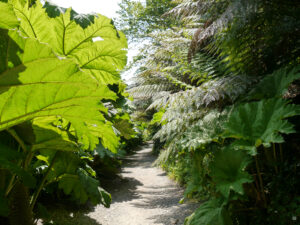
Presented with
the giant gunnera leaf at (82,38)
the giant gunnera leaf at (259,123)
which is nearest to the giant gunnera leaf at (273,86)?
the giant gunnera leaf at (259,123)

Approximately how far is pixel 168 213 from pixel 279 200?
140 centimetres

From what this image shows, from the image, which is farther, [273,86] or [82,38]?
[273,86]

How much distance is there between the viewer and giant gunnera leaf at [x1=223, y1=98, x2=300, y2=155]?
1.39 m

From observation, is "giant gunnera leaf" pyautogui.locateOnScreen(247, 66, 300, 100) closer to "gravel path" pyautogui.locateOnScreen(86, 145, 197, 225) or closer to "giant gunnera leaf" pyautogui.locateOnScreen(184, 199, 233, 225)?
"giant gunnera leaf" pyautogui.locateOnScreen(184, 199, 233, 225)

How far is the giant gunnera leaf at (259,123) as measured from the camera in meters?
1.39

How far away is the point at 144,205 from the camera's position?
3.10 m

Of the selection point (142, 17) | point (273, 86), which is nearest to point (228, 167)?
point (273, 86)

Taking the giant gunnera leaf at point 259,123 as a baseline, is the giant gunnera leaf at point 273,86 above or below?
above

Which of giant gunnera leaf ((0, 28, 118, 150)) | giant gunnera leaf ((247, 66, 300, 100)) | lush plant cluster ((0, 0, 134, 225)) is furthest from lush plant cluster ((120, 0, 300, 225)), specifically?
giant gunnera leaf ((0, 28, 118, 150))

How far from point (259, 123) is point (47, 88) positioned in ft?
4.38

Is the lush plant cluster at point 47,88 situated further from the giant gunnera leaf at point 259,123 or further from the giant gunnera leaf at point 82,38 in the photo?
the giant gunnera leaf at point 259,123

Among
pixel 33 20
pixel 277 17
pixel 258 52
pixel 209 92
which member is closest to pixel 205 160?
pixel 209 92

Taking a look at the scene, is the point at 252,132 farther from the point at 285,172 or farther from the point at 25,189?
the point at 25,189

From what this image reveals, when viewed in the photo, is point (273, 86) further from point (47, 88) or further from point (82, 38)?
point (47, 88)
